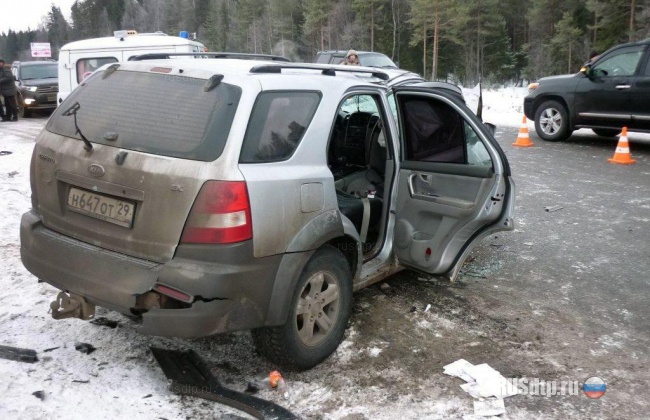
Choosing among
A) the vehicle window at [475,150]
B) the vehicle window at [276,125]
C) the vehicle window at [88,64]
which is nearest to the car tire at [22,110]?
the vehicle window at [88,64]

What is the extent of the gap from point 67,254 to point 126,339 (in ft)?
2.72

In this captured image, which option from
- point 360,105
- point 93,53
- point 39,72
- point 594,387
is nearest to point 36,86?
point 39,72

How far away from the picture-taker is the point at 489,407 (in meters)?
3.11

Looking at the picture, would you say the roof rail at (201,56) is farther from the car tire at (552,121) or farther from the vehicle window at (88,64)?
the car tire at (552,121)

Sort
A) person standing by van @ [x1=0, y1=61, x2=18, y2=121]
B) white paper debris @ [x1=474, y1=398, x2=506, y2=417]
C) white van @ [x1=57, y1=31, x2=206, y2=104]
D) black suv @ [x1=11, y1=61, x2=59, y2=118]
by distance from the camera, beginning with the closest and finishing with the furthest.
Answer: white paper debris @ [x1=474, y1=398, x2=506, y2=417]
white van @ [x1=57, y1=31, x2=206, y2=104]
person standing by van @ [x1=0, y1=61, x2=18, y2=121]
black suv @ [x1=11, y1=61, x2=59, y2=118]

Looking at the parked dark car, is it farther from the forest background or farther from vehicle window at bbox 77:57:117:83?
the forest background

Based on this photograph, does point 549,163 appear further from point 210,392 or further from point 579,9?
point 579,9

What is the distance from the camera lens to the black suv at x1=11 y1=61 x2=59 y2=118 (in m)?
17.9

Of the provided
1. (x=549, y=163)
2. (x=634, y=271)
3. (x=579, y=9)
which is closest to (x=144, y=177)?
(x=634, y=271)

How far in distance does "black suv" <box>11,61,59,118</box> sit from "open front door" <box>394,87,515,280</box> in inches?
660

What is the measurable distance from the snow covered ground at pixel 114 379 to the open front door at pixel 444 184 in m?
0.56

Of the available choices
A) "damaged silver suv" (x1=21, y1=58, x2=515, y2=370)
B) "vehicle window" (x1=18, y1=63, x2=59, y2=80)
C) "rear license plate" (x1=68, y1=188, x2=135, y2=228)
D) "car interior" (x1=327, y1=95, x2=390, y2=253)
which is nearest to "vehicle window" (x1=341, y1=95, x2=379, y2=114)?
"car interior" (x1=327, y1=95, x2=390, y2=253)

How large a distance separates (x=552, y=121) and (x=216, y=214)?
10842 mm

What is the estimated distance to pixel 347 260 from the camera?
12.5ft
